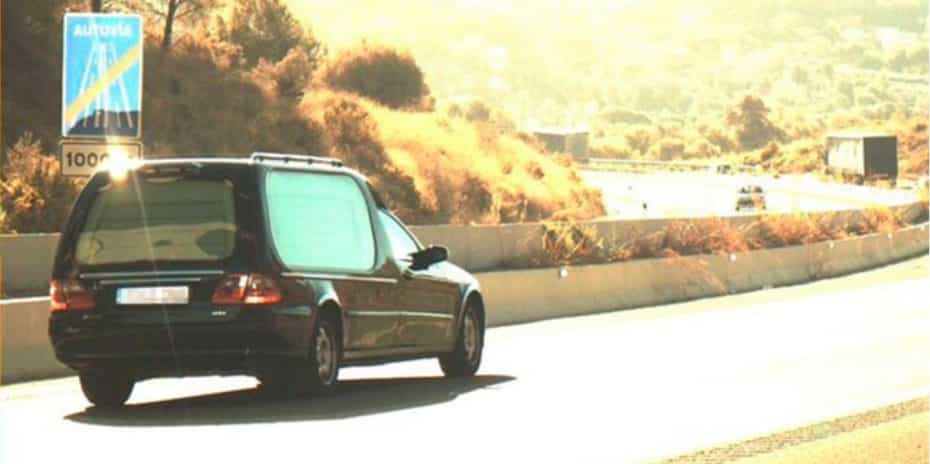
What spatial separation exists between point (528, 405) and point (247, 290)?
213 centimetres

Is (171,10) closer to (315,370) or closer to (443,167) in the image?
(443,167)

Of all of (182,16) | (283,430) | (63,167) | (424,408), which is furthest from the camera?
(182,16)

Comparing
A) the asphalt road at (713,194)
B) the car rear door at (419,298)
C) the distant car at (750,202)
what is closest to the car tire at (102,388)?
the car rear door at (419,298)

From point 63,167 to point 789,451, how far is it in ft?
Answer: 39.8

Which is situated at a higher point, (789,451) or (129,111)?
(129,111)

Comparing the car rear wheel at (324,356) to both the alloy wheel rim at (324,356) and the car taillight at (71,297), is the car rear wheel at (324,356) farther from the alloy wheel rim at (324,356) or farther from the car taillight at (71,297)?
the car taillight at (71,297)

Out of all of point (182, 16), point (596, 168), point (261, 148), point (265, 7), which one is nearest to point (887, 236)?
point (261, 148)

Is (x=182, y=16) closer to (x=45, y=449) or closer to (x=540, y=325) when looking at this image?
(x=540, y=325)

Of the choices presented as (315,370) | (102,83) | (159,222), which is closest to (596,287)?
(102,83)

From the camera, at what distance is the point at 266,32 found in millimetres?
71812

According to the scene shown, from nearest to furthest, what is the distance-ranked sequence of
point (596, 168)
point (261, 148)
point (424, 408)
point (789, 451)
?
point (789, 451) < point (424, 408) < point (261, 148) < point (596, 168)

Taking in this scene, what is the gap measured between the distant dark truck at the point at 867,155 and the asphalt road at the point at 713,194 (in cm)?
287

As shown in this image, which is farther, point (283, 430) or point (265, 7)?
point (265, 7)

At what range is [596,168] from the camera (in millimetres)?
151250
